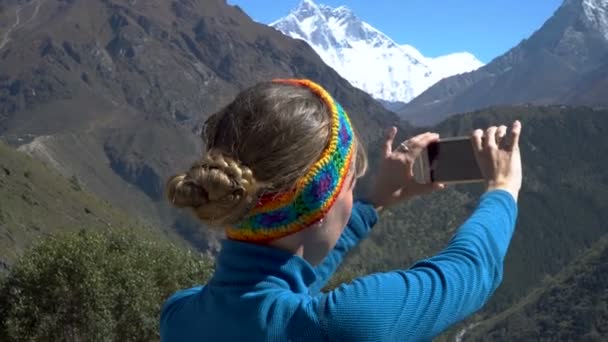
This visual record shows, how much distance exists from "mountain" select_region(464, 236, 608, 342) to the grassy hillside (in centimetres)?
7253

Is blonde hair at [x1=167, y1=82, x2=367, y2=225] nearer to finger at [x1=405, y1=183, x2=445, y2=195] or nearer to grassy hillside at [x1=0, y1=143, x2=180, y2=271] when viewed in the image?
finger at [x1=405, y1=183, x2=445, y2=195]

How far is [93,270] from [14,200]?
9824 centimetres

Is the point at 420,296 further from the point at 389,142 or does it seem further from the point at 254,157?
the point at 389,142

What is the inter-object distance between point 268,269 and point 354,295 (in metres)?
0.35

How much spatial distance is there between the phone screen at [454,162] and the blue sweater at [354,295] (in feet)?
0.80

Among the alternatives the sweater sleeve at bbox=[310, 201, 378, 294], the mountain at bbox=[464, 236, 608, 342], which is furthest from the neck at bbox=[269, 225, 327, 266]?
the mountain at bbox=[464, 236, 608, 342]

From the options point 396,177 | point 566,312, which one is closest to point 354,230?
point 396,177

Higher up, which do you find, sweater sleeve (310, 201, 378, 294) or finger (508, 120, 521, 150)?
finger (508, 120, 521, 150)

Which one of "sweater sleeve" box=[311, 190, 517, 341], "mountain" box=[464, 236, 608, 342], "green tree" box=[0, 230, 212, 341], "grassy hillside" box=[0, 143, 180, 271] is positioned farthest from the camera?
"mountain" box=[464, 236, 608, 342]

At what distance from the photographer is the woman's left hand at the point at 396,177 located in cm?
332

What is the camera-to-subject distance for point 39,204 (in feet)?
397

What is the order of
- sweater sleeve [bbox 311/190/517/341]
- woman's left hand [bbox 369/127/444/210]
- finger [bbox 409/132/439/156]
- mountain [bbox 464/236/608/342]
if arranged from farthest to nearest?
mountain [bbox 464/236/608/342]
woman's left hand [bbox 369/127/444/210]
finger [bbox 409/132/439/156]
sweater sleeve [bbox 311/190/517/341]

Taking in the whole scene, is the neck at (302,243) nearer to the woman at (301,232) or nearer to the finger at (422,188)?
the woman at (301,232)

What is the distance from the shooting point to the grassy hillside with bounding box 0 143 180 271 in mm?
105663
